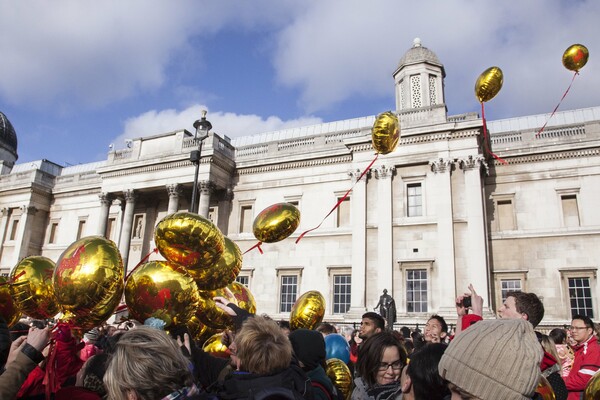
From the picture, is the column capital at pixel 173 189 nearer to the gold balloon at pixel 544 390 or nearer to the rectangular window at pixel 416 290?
the rectangular window at pixel 416 290

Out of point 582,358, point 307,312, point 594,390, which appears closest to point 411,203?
point 307,312

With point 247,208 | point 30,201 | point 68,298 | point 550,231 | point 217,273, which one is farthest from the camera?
point 30,201

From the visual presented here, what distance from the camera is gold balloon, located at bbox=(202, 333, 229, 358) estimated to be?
17.2ft

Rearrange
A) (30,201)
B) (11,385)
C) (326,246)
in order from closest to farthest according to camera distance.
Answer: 1. (11,385)
2. (326,246)
3. (30,201)

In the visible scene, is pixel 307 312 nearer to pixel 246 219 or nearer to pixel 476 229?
pixel 476 229

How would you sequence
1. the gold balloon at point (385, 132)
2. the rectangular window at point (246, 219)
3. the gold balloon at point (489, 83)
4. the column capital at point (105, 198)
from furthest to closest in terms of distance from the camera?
1. the column capital at point (105, 198)
2. the rectangular window at point (246, 219)
3. the gold balloon at point (489, 83)
4. the gold balloon at point (385, 132)

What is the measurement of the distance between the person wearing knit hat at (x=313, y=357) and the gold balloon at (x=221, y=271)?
1.76m

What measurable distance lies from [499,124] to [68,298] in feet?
93.6

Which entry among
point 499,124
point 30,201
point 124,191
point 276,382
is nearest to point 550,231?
point 499,124

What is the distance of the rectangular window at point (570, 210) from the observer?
2055cm

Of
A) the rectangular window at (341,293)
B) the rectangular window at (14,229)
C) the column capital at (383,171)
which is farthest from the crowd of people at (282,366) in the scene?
the rectangular window at (14,229)

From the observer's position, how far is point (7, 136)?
155ft

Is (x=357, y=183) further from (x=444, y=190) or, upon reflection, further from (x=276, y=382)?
(x=276, y=382)

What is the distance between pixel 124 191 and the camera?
27375 mm
